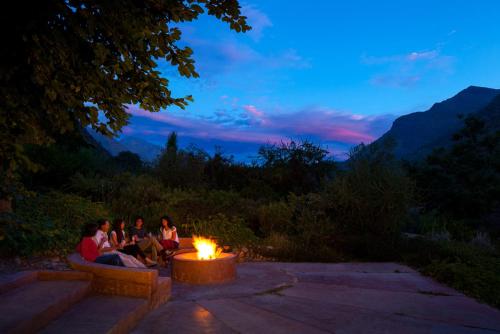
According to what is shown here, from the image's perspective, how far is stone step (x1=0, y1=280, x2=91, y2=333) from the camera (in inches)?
173

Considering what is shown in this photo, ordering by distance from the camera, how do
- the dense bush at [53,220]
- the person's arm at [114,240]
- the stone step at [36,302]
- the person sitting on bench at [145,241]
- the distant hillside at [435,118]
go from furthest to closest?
1. the distant hillside at [435,118]
2. the person sitting on bench at [145,241]
3. the dense bush at [53,220]
4. the person's arm at [114,240]
5. the stone step at [36,302]

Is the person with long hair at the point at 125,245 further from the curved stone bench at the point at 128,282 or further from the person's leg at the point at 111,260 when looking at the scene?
the curved stone bench at the point at 128,282

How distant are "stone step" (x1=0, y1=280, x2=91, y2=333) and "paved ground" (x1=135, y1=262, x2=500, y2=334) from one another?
1.04 metres

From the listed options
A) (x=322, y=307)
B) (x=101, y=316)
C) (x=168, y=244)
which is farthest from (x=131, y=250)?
(x=322, y=307)

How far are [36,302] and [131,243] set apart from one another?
4.09 m

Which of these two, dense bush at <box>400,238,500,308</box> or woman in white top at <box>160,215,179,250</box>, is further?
woman in white top at <box>160,215,179,250</box>

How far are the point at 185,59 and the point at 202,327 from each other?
3159mm

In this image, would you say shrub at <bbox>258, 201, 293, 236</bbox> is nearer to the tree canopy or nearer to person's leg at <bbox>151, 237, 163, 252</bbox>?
person's leg at <bbox>151, 237, 163, 252</bbox>

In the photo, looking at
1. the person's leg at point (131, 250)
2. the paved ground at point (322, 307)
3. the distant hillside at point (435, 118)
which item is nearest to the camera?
the paved ground at point (322, 307)

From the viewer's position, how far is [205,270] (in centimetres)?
780

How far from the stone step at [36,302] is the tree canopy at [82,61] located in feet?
5.25

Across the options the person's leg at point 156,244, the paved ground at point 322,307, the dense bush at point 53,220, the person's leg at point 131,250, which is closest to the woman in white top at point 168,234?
the person's leg at point 156,244

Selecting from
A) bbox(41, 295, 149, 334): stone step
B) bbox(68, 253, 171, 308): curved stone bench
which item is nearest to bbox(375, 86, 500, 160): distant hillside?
bbox(68, 253, 171, 308): curved stone bench

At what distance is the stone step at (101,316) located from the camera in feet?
15.0
